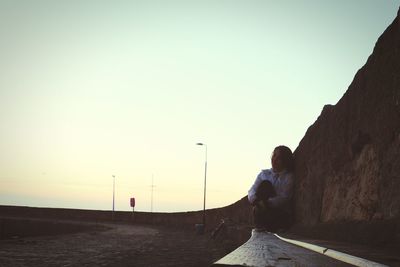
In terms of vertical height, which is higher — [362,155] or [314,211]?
[362,155]

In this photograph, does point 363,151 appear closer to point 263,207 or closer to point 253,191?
point 263,207

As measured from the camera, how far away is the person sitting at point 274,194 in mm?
5793

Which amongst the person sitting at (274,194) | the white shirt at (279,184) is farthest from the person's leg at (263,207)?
the white shirt at (279,184)

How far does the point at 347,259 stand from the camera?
5.93 feet

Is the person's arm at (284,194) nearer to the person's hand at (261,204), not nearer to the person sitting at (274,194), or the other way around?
the person sitting at (274,194)

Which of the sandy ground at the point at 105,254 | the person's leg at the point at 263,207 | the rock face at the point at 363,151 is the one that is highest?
the rock face at the point at 363,151

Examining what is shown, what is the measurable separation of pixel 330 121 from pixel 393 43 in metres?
2.23

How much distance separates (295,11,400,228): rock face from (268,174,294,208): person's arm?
25cm

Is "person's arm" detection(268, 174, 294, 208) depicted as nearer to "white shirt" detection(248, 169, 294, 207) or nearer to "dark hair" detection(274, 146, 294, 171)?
"white shirt" detection(248, 169, 294, 207)

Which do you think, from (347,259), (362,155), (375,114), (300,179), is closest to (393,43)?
(375,114)

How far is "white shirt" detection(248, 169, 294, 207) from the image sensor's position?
6047 mm

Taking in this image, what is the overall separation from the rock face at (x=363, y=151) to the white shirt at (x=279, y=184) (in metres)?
0.29

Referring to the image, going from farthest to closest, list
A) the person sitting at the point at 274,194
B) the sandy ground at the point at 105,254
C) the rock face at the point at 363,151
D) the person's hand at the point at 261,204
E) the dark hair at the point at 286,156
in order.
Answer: the sandy ground at the point at 105,254
the dark hair at the point at 286,156
the person sitting at the point at 274,194
the person's hand at the point at 261,204
the rock face at the point at 363,151

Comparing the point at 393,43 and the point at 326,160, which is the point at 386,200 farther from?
the point at 326,160
